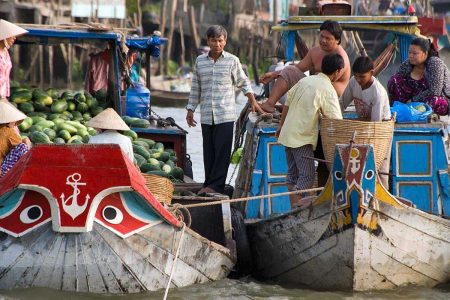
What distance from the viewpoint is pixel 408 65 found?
8.45 metres

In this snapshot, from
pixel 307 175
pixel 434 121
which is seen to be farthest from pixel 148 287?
pixel 434 121

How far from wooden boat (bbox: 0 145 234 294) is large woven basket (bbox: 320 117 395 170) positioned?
3.77 feet

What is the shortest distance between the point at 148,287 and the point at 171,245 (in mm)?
321

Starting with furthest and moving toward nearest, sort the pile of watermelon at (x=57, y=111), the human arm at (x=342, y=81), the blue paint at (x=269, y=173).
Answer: the pile of watermelon at (x=57, y=111) < the blue paint at (x=269, y=173) < the human arm at (x=342, y=81)

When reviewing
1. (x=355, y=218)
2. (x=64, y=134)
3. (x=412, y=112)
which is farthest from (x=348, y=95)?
(x=64, y=134)

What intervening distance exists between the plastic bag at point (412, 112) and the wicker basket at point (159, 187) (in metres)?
1.90

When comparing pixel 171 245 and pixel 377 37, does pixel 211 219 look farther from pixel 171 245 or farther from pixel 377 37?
pixel 377 37

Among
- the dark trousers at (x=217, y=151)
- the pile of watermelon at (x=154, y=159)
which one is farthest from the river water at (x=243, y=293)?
the pile of watermelon at (x=154, y=159)

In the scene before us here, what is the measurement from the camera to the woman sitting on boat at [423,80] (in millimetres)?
8211

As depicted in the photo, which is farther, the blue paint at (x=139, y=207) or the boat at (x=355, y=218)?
the boat at (x=355, y=218)

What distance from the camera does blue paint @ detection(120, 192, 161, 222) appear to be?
21.8 ft

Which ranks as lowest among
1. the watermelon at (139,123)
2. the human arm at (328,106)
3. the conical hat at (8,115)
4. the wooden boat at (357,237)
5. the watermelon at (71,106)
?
the wooden boat at (357,237)

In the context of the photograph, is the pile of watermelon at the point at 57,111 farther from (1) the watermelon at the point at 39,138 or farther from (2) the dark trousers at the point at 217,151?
(2) the dark trousers at the point at 217,151

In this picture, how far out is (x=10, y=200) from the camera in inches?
259
